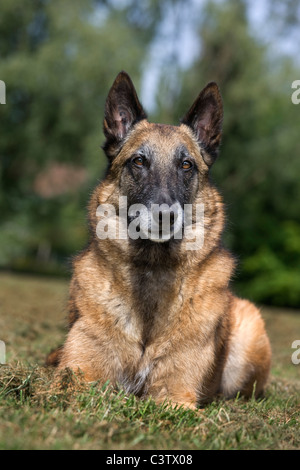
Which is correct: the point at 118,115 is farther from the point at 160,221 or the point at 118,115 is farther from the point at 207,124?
the point at 160,221

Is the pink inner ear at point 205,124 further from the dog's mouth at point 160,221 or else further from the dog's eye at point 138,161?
the dog's mouth at point 160,221

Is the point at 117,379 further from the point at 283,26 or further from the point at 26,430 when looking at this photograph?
the point at 283,26

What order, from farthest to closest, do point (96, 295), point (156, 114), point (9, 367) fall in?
point (156, 114)
point (96, 295)
point (9, 367)

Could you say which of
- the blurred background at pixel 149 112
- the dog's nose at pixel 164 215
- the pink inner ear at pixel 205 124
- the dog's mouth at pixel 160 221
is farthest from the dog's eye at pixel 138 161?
the blurred background at pixel 149 112

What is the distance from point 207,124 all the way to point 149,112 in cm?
2155

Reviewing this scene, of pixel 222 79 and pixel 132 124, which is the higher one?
pixel 222 79

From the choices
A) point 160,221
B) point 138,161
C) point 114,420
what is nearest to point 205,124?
point 138,161

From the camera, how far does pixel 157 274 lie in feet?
16.3

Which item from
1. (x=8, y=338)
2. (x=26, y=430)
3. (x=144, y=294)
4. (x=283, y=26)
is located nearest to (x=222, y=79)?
(x=283, y=26)

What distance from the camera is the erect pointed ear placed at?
18.4ft

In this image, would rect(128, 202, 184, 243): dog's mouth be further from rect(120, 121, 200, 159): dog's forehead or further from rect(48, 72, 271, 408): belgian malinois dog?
rect(120, 121, 200, 159): dog's forehead

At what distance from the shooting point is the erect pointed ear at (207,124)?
18.4 ft

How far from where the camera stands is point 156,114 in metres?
28.1

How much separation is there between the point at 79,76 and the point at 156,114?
4932 millimetres
